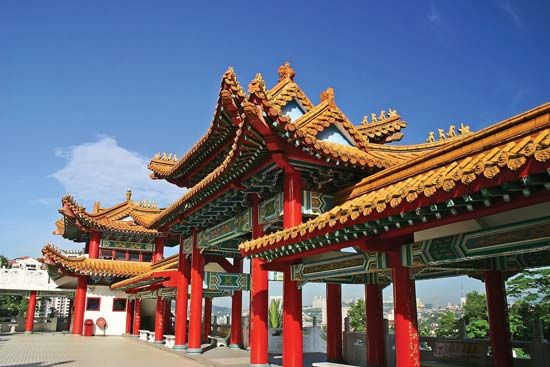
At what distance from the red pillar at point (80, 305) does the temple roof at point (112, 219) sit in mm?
3287

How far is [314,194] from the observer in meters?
11.2

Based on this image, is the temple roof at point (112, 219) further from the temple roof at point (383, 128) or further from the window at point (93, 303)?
the temple roof at point (383, 128)

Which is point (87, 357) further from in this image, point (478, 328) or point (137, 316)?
point (478, 328)

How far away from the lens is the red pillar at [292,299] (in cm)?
1005

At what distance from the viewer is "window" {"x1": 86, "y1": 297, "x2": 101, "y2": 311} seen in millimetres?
29797

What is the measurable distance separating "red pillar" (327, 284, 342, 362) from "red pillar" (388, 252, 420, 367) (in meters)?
5.25

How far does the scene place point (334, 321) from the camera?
13.0 m

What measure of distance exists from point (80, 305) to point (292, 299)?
23.1 m

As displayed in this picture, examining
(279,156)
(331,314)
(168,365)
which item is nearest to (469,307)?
(331,314)

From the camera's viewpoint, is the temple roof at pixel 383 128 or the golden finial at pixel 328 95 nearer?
the golden finial at pixel 328 95

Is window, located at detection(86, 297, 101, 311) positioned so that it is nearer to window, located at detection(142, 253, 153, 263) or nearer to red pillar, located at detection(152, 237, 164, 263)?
window, located at detection(142, 253, 153, 263)

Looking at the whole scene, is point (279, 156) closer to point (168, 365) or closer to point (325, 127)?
point (325, 127)

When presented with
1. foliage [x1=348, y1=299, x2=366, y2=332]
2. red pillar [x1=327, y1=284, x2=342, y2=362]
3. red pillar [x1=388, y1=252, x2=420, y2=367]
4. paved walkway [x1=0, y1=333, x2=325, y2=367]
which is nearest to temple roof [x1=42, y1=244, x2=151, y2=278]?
paved walkway [x1=0, y1=333, x2=325, y2=367]

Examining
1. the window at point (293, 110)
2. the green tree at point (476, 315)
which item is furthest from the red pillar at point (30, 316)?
the window at point (293, 110)
